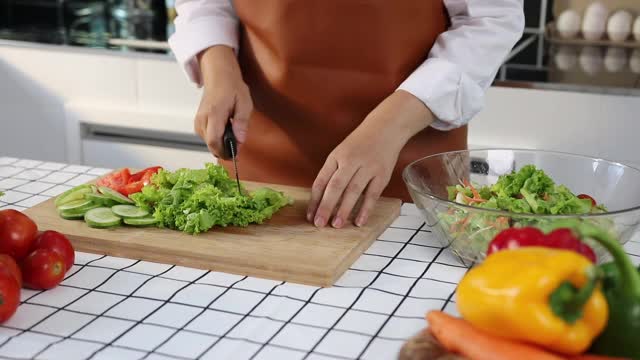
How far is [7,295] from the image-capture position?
3.54ft

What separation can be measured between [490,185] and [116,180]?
63 cm

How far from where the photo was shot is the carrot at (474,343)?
0.88 m

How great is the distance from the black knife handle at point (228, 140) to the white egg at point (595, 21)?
165 cm

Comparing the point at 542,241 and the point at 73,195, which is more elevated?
the point at 542,241

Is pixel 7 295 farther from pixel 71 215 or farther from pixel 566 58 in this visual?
pixel 566 58

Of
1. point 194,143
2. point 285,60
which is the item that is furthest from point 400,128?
point 194,143

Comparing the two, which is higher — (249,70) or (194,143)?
(249,70)

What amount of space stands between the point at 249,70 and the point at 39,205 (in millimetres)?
524

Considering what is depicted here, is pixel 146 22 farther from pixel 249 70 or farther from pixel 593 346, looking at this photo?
pixel 593 346

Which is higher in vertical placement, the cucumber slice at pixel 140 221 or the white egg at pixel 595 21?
the white egg at pixel 595 21

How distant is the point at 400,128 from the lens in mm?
1558

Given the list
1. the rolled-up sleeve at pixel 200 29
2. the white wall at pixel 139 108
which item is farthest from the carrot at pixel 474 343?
the white wall at pixel 139 108

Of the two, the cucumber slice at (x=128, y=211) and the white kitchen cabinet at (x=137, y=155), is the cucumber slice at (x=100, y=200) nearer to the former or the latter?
the cucumber slice at (x=128, y=211)

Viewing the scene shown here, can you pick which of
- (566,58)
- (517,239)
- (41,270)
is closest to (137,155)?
(566,58)
